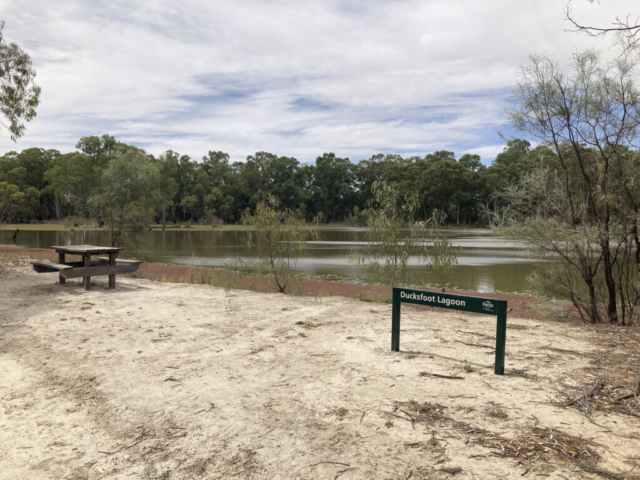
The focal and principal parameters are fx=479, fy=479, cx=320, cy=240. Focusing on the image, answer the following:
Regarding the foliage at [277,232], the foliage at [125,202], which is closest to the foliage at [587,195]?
the foliage at [277,232]

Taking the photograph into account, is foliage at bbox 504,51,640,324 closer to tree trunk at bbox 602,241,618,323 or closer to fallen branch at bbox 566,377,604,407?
tree trunk at bbox 602,241,618,323

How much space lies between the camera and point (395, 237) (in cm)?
1126

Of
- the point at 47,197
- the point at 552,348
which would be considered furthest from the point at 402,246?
the point at 47,197

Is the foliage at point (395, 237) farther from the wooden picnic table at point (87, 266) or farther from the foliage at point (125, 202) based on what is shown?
the foliage at point (125, 202)

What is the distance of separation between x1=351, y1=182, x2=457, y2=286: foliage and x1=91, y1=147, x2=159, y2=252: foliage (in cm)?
1633

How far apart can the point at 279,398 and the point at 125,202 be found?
82.2 ft

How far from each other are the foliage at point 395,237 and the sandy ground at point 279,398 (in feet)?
12.5

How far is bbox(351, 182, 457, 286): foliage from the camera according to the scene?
36.3 feet

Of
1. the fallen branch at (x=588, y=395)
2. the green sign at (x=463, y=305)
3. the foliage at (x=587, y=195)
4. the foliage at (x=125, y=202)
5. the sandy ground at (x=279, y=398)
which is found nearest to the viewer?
the sandy ground at (x=279, y=398)

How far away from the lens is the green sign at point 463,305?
4.66 metres

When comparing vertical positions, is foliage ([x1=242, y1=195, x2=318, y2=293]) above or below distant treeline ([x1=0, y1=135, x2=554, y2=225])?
below

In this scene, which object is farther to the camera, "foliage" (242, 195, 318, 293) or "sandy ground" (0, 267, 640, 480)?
"foliage" (242, 195, 318, 293)

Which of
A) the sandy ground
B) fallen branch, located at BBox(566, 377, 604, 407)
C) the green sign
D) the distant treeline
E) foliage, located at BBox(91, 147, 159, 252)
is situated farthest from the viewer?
the distant treeline

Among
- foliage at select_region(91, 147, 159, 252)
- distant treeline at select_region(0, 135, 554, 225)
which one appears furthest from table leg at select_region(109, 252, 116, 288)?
distant treeline at select_region(0, 135, 554, 225)
